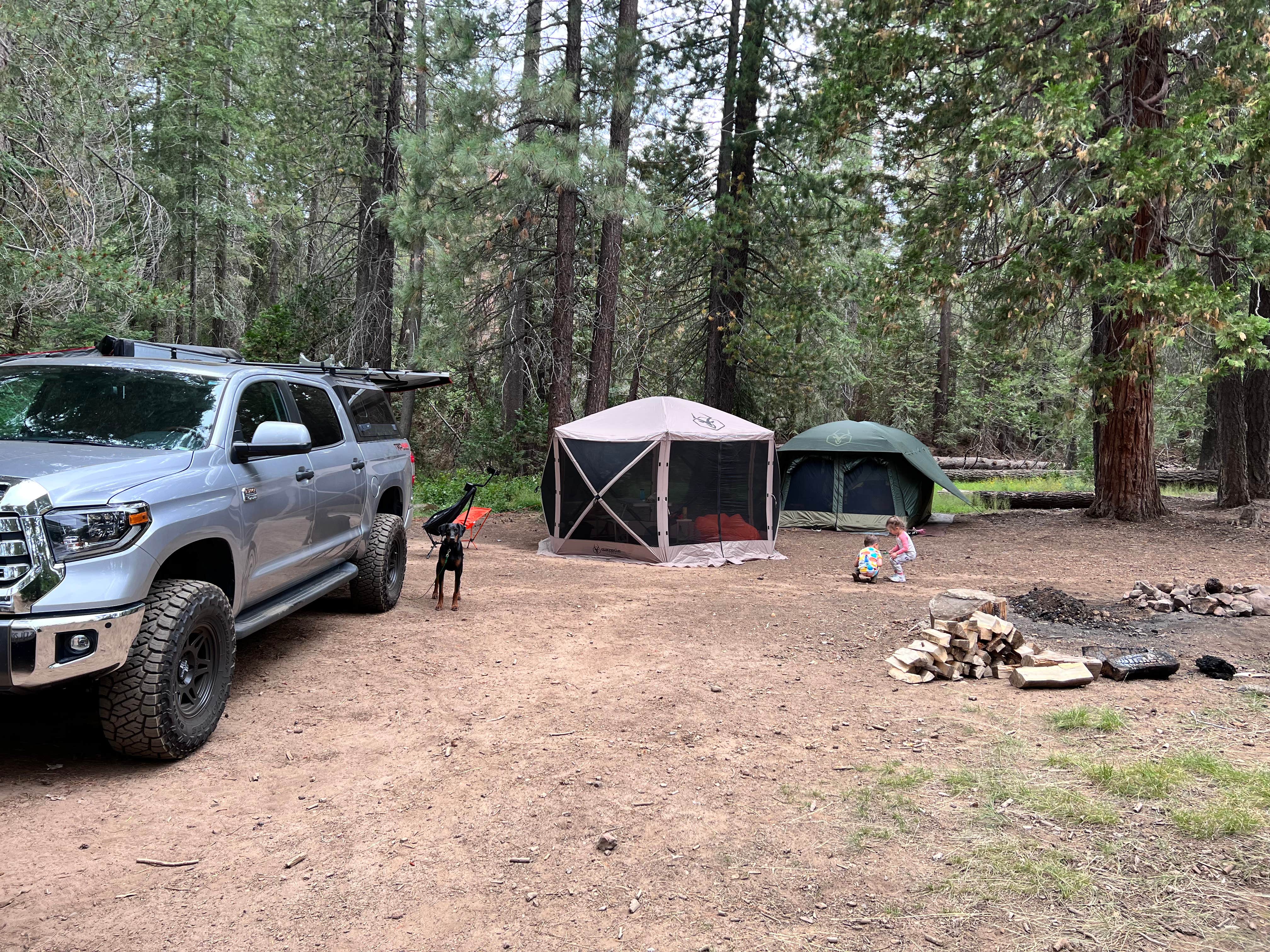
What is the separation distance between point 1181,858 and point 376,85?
55.7 feet

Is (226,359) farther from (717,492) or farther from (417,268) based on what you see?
(417,268)

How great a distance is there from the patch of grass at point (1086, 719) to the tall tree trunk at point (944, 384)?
24100 millimetres

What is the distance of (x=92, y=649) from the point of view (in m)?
3.33

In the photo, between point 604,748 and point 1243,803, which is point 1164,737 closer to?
point 1243,803

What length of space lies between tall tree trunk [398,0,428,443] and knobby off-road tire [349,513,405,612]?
585cm

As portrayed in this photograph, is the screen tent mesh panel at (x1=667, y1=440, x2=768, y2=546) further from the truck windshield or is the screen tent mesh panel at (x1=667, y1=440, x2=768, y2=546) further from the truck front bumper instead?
the truck front bumper

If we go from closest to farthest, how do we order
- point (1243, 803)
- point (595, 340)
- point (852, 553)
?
1. point (1243, 803)
2. point (852, 553)
3. point (595, 340)

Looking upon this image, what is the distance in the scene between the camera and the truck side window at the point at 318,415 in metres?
5.64

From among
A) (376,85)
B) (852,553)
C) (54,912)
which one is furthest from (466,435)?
Result: (54,912)

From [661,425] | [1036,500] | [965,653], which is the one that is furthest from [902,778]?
[1036,500]

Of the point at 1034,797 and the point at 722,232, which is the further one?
the point at 722,232

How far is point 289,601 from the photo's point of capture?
5016 millimetres

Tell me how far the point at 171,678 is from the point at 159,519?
0.71 m

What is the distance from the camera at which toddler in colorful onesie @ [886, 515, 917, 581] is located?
887 cm
